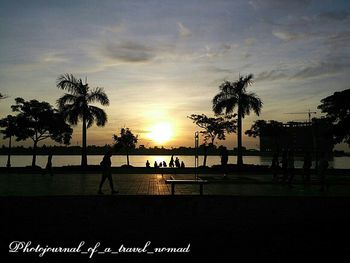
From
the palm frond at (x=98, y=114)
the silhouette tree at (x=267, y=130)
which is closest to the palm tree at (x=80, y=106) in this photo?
the palm frond at (x=98, y=114)

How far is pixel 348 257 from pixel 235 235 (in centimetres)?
236

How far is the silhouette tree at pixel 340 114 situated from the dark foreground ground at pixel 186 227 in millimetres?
28059

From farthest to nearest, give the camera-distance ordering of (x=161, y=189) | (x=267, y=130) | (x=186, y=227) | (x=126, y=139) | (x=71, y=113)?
(x=267, y=130) < (x=126, y=139) < (x=71, y=113) < (x=161, y=189) < (x=186, y=227)

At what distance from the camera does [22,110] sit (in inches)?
1791

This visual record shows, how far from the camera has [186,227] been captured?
362 inches

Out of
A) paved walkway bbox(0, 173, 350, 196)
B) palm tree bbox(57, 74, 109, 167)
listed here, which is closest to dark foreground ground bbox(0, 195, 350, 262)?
paved walkway bbox(0, 173, 350, 196)

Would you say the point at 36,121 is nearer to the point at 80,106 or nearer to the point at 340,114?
the point at 80,106

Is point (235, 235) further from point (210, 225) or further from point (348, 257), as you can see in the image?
point (348, 257)

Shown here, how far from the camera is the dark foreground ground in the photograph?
6.79m

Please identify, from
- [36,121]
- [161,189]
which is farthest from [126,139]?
[161,189]

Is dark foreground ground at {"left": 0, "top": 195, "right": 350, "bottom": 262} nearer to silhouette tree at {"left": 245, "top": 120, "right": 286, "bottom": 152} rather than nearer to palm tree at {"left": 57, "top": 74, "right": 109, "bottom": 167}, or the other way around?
palm tree at {"left": 57, "top": 74, "right": 109, "bottom": 167}

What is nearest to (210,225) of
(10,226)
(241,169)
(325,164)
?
(10,226)

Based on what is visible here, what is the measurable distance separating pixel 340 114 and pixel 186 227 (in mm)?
36691

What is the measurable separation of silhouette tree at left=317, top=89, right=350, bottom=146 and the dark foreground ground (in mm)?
28059
